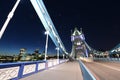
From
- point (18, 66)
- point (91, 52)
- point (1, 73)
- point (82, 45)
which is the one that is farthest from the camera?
point (82, 45)

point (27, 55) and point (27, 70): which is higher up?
point (27, 55)

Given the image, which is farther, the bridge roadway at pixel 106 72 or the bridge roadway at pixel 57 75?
the bridge roadway at pixel 106 72

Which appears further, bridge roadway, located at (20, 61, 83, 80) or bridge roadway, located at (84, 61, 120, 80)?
bridge roadway, located at (84, 61, 120, 80)

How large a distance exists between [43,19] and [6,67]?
798 inches

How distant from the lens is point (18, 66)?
8211mm

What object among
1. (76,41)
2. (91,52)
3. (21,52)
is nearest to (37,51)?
(21,52)

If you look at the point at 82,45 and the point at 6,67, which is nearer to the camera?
the point at 6,67

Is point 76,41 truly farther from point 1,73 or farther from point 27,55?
point 1,73

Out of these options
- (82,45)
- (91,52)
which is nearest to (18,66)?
(91,52)

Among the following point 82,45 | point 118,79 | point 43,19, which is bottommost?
point 118,79

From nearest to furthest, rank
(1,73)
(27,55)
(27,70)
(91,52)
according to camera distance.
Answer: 1. (1,73)
2. (27,70)
3. (91,52)
4. (27,55)

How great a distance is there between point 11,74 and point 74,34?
116628 millimetres

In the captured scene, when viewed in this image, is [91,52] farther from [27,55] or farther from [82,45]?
[27,55]

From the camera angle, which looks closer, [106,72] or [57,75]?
[57,75]
